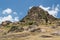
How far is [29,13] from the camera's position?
132 meters

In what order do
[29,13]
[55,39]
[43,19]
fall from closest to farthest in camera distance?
[55,39]
[43,19]
[29,13]

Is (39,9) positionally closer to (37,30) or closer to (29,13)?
(29,13)

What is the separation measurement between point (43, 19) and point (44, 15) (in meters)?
4.98

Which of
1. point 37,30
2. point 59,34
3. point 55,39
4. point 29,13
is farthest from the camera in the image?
point 29,13

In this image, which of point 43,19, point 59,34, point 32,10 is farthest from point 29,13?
point 59,34

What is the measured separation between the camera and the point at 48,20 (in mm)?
126625

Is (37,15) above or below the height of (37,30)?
above

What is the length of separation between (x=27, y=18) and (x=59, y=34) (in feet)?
223

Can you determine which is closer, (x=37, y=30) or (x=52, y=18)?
(x=37, y=30)

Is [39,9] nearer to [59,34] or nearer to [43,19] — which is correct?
[43,19]

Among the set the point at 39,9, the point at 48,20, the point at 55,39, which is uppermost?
the point at 39,9

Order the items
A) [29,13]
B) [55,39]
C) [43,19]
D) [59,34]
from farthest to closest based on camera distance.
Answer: [29,13]
[43,19]
[59,34]
[55,39]

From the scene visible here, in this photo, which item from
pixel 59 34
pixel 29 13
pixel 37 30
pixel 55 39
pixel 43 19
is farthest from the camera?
pixel 29 13

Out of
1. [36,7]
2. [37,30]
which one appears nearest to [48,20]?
[36,7]
